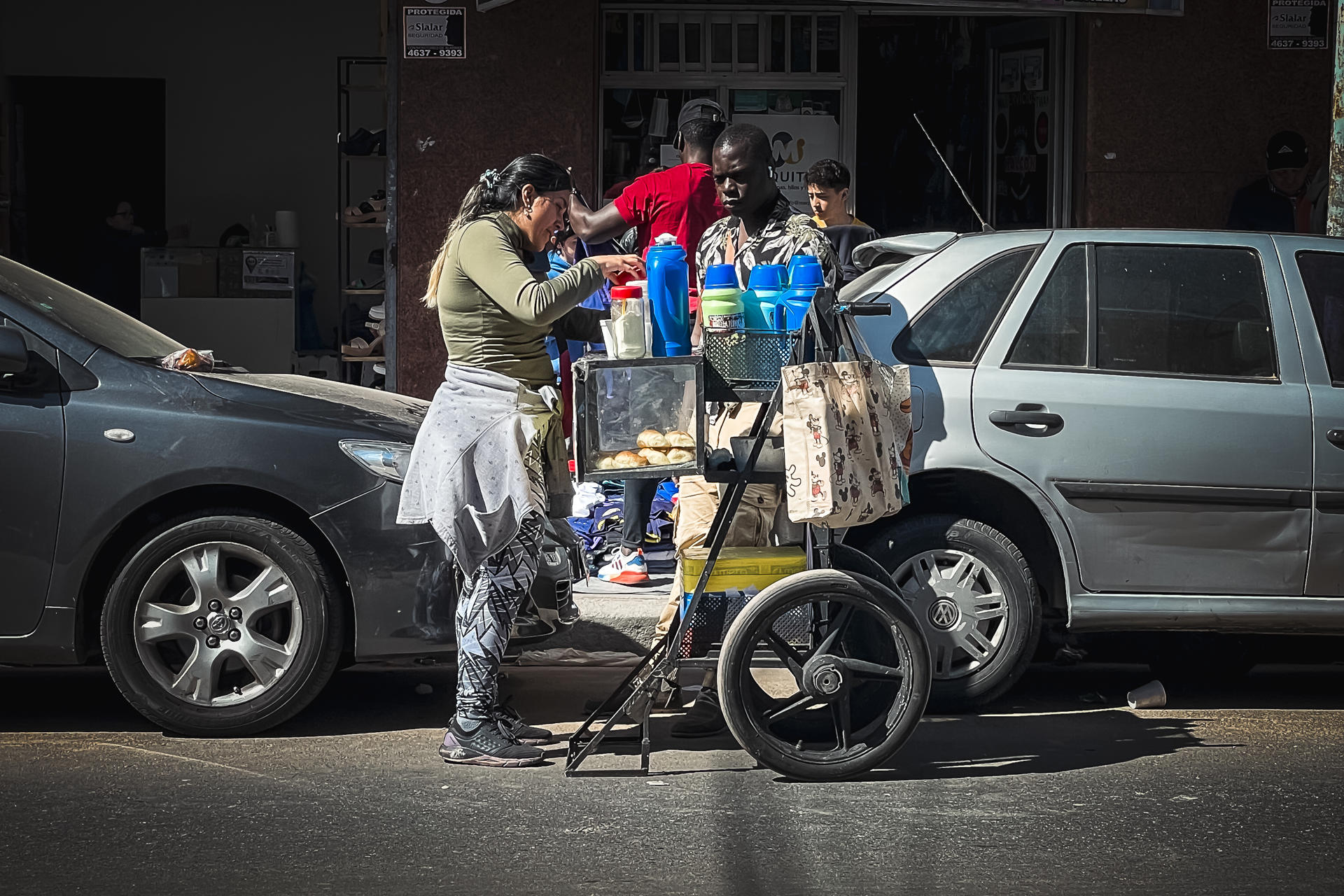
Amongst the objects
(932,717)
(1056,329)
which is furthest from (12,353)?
(1056,329)

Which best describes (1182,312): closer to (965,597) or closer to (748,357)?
(965,597)

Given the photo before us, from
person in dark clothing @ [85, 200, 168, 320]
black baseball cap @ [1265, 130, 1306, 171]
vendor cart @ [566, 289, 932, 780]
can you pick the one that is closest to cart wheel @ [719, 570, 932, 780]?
vendor cart @ [566, 289, 932, 780]

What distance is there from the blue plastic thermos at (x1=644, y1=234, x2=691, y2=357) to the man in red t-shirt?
7.26 feet

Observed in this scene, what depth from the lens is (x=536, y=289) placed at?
16.4 feet

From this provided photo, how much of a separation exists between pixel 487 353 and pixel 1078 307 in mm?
2144

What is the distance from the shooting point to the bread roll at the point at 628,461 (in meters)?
4.77

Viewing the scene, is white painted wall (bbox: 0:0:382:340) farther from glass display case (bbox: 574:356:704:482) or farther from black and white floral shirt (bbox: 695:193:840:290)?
glass display case (bbox: 574:356:704:482)

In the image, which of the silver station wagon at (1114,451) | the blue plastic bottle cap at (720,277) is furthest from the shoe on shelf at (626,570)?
the blue plastic bottle cap at (720,277)

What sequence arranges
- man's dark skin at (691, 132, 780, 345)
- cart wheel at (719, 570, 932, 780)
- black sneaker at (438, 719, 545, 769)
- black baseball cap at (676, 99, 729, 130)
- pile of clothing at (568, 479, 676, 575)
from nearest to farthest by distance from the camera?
cart wheel at (719, 570, 932, 780) → black sneaker at (438, 719, 545, 769) → man's dark skin at (691, 132, 780, 345) → black baseball cap at (676, 99, 729, 130) → pile of clothing at (568, 479, 676, 575)

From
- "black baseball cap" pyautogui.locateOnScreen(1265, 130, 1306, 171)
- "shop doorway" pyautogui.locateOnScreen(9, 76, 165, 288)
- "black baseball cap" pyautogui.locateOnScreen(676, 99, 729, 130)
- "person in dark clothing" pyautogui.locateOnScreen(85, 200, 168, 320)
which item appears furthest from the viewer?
"shop doorway" pyautogui.locateOnScreen(9, 76, 165, 288)

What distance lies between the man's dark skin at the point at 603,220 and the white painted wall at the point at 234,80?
6389 millimetres

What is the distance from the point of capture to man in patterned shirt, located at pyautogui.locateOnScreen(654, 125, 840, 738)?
5227mm

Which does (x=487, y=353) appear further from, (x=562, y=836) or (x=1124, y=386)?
(x=1124, y=386)

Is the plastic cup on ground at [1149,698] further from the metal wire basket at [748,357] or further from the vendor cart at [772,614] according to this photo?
the metal wire basket at [748,357]
